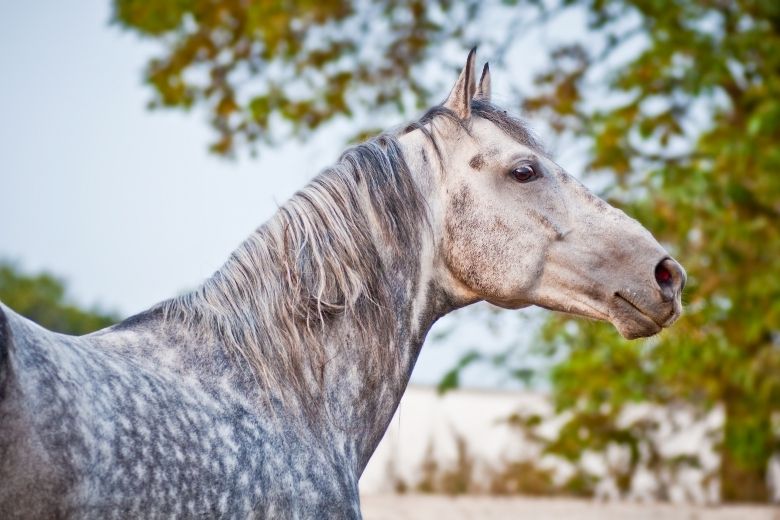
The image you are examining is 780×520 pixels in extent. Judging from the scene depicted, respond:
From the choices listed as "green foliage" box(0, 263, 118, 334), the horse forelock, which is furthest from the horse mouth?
"green foliage" box(0, 263, 118, 334)

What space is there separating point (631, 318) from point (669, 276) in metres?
0.21

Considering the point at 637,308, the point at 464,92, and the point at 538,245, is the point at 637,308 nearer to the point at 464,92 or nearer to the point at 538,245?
the point at 538,245

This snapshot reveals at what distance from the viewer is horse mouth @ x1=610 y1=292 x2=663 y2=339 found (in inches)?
121

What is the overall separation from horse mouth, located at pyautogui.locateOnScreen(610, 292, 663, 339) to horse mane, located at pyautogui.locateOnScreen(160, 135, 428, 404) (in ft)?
2.50

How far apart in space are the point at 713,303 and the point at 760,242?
70cm

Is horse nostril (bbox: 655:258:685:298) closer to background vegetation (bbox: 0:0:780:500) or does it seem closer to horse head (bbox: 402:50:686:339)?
horse head (bbox: 402:50:686:339)

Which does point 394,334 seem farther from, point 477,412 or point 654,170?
point 477,412

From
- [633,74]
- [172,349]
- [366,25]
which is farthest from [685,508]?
[172,349]

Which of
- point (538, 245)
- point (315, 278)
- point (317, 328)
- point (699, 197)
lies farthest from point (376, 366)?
point (699, 197)

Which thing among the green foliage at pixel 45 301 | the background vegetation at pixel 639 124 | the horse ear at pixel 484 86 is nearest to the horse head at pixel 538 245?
the horse ear at pixel 484 86

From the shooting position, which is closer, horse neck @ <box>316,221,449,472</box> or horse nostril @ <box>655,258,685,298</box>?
horse neck @ <box>316,221,449,472</box>

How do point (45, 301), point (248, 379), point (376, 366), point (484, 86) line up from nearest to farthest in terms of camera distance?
point (248, 379) < point (376, 366) < point (484, 86) < point (45, 301)

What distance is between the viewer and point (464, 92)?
3.26m

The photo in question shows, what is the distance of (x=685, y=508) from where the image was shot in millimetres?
10102
